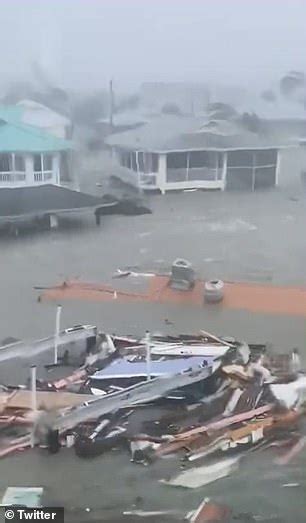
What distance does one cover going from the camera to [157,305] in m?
1.56

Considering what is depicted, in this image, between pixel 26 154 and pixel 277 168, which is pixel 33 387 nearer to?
pixel 26 154

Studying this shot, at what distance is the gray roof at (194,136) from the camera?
4.94ft

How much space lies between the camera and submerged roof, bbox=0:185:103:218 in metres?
1.54

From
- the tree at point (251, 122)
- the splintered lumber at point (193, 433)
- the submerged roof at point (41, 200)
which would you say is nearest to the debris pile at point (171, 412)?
the splintered lumber at point (193, 433)

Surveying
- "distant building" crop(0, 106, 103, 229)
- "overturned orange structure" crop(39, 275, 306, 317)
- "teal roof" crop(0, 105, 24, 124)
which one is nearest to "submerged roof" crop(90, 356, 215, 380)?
"overturned orange structure" crop(39, 275, 306, 317)

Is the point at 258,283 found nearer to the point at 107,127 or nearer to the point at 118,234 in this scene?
the point at 118,234

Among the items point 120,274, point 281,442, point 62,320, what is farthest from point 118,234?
point 281,442

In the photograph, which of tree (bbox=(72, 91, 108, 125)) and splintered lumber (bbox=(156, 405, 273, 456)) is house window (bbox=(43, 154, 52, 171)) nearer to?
tree (bbox=(72, 91, 108, 125))

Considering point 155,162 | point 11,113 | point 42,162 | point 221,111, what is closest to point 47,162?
point 42,162

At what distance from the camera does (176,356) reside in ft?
5.06

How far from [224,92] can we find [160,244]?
336mm

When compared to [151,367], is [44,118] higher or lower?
higher

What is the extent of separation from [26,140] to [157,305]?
44cm

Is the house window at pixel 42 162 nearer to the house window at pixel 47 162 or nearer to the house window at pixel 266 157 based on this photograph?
the house window at pixel 47 162
